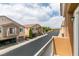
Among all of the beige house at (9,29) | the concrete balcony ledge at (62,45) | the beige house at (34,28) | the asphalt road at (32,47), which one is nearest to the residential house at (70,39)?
the concrete balcony ledge at (62,45)

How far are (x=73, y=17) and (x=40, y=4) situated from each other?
89 cm

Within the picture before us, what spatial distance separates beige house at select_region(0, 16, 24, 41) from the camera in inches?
155

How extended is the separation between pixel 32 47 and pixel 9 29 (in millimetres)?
477

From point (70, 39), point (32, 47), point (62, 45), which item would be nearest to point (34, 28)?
point (32, 47)

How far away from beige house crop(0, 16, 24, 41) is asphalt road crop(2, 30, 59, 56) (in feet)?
0.74

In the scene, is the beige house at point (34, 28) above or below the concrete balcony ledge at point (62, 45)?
above

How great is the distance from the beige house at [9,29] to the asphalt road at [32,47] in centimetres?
22

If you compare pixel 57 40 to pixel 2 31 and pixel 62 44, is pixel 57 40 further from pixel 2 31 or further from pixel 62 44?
pixel 2 31

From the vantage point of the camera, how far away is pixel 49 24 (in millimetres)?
4082

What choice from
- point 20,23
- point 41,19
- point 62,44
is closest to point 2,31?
point 20,23

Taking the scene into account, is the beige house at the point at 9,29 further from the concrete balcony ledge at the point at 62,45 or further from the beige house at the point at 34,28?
the concrete balcony ledge at the point at 62,45

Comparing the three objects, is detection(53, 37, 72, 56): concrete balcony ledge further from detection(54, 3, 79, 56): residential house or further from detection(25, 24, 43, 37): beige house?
detection(25, 24, 43, 37): beige house

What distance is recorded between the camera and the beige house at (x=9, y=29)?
12.9 feet

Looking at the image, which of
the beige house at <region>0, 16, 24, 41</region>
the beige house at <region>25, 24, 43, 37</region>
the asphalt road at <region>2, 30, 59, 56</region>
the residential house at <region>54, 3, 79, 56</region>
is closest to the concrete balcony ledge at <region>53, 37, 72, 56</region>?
the residential house at <region>54, 3, 79, 56</region>
